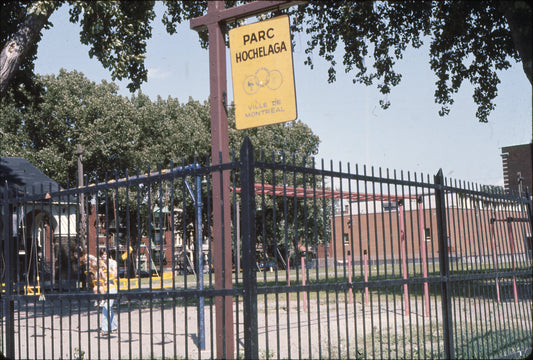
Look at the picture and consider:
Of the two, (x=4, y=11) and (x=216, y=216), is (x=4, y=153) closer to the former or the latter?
(x=4, y=11)

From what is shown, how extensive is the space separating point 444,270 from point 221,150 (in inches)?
126

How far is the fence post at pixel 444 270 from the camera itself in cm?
692

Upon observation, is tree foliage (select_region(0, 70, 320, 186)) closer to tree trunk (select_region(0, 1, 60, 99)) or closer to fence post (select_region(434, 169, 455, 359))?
tree trunk (select_region(0, 1, 60, 99))

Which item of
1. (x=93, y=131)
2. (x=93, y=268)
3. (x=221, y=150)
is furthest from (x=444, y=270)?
(x=93, y=131)

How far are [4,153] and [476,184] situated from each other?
103ft

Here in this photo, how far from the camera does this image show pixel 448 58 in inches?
596

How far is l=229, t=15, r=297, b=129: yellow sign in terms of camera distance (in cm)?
635

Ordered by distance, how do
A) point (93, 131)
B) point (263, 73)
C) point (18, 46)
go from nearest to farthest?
point (263, 73) → point (18, 46) → point (93, 131)

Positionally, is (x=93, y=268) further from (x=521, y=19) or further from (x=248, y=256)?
(x=521, y=19)

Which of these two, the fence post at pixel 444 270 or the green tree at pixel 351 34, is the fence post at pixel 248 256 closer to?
the fence post at pixel 444 270

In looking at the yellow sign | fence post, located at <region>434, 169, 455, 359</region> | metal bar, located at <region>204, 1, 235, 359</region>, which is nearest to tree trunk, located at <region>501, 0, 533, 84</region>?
fence post, located at <region>434, 169, 455, 359</region>

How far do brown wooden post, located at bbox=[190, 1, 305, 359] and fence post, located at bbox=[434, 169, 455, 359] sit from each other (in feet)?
9.35

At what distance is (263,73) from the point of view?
6488mm

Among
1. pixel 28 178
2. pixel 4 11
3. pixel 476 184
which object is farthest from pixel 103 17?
pixel 28 178
